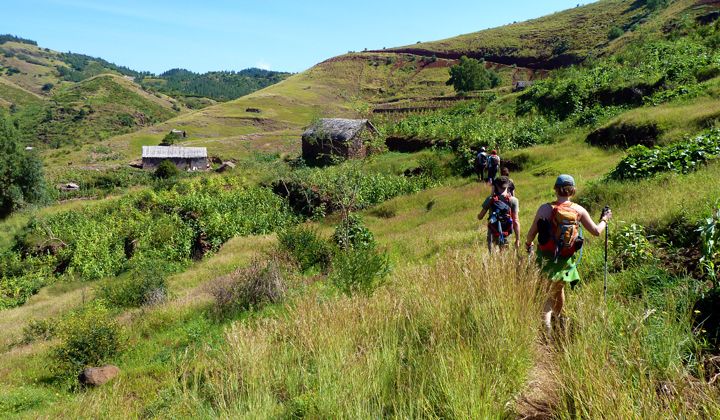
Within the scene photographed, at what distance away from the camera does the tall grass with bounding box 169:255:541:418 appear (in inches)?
117

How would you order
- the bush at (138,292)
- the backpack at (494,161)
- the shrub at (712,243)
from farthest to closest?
1. the backpack at (494,161)
2. the bush at (138,292)
3. the shrub at (712,243)

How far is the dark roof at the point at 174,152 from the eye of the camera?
63312 mm

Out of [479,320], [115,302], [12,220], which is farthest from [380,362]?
[12,220]

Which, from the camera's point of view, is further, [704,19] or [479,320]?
[704,19]

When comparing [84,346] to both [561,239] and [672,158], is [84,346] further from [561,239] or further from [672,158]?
[672,158]

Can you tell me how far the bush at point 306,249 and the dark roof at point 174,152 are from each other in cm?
5412

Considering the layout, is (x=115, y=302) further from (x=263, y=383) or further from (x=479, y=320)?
(x=479, y=320)

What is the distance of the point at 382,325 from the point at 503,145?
24288 millimetres

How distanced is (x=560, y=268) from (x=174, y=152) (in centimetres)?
6607

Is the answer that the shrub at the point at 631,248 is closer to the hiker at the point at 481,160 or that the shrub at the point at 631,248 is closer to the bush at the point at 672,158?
the bush at the point at 672,158

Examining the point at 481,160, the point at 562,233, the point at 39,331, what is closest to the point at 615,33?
the point at 481,160

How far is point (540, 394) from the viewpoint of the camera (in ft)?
10.1

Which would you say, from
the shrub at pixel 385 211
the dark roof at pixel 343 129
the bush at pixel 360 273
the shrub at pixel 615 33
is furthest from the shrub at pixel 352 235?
the shrub at pixel 615 33

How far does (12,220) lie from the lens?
A: 136ft
